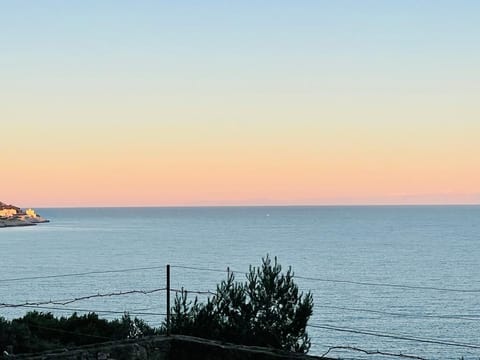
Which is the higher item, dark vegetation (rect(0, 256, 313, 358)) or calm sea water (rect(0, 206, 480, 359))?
dark vegetation (rect(0, 256, 313, 358))

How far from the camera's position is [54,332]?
47.2 feet

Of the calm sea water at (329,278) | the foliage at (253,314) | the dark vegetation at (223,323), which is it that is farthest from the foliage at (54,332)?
the calm sea water at (329,278)

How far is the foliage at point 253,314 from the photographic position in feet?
42.4

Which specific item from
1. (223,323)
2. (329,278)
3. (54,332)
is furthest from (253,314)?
(329,278)

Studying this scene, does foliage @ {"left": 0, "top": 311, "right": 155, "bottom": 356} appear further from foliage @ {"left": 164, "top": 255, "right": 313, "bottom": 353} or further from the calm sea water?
the calm sea water

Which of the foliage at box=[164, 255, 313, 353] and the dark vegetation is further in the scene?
the foliage at box=[164, 255, 313, 353]

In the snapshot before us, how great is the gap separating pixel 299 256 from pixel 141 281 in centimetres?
2788

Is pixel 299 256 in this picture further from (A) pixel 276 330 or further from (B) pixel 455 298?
(A) pixel 276 330

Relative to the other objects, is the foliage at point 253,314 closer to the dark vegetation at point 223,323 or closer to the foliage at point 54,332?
the dark vegetation at point 223,323

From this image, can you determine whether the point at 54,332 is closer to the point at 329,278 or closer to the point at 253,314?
the point at 253,314

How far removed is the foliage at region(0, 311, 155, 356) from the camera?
11.8 metres

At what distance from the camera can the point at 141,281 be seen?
62125 millimetres

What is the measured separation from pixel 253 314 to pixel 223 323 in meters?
1.40

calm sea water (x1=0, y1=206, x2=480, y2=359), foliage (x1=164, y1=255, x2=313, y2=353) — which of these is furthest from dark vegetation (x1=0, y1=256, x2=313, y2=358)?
calm sea water (x1=0, y1=206, x2=480, y2=359)
